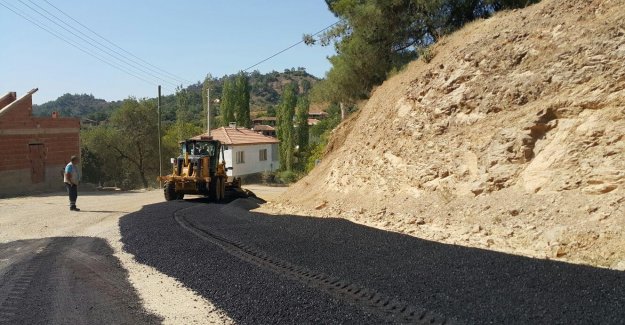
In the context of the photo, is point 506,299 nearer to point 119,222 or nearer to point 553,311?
point 553,311

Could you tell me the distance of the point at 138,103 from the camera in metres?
34.7

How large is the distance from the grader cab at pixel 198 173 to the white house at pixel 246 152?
1679 centimetres

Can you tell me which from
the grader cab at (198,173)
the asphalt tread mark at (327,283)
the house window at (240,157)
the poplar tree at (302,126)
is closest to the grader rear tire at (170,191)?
the grader cab at (198,173)

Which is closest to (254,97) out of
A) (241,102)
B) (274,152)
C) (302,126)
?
(241,102)

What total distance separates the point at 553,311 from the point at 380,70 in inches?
523

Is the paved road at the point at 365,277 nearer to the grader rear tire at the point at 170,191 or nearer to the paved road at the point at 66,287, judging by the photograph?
the paved road at the point at 66,287

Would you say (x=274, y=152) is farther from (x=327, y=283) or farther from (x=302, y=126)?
(x=327, y=283)

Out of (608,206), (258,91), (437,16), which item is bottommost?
(608,206)

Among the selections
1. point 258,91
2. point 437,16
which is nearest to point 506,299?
point 437,16

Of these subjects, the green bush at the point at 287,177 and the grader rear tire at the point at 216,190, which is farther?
the green bush at the point at 287,177

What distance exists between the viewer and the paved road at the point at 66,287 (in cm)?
510

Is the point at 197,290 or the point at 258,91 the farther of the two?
the point at 258,91

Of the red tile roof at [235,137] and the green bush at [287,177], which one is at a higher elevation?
the red tile roof at [235,137]

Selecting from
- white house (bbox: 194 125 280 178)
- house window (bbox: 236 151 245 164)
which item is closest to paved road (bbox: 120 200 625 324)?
white house (bbox: 194 125 280 178)
